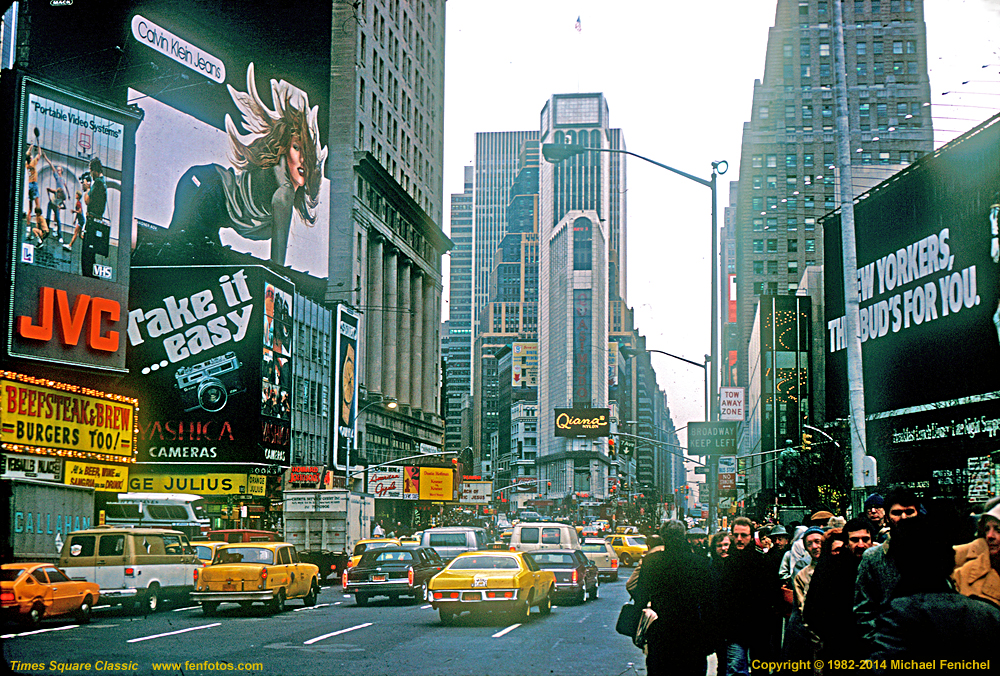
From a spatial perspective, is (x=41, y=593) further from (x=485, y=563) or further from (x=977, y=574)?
(x=977, y=574)

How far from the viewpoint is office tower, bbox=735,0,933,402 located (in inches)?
4154

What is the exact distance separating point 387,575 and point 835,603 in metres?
18.9

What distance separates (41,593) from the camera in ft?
58.8

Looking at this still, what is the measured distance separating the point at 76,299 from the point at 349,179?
170 feet

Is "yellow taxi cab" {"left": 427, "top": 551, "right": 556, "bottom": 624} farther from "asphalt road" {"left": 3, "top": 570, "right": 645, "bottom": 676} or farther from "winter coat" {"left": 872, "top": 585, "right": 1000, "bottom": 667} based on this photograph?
"winter coat" {"left": 872, "top": 585, "right": 1000, "bottom": 667}

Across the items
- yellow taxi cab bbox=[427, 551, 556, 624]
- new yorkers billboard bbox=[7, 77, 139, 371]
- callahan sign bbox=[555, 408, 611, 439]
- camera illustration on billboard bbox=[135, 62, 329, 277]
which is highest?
camera illustration on billboard bbox=[135, 62, 329, 277]

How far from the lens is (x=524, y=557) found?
22.3 metres

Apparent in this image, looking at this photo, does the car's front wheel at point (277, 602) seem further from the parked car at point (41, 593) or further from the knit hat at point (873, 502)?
the knit hat at point (873, 502)

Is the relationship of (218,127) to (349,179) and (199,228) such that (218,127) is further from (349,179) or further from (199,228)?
(349,179)

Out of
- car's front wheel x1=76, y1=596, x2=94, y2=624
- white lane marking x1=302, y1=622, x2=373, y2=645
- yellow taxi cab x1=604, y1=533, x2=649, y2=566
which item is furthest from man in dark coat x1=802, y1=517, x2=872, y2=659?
yellow taxi cab x1=604, y1=533, x2=649, y2=566

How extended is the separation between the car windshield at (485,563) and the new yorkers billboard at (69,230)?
1987cm

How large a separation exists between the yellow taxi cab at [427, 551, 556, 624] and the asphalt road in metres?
0.40

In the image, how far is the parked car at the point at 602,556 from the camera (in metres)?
38.7

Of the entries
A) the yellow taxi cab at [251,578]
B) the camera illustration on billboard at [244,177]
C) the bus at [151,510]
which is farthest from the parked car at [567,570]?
the camera illustration on billboard at [244,177]
